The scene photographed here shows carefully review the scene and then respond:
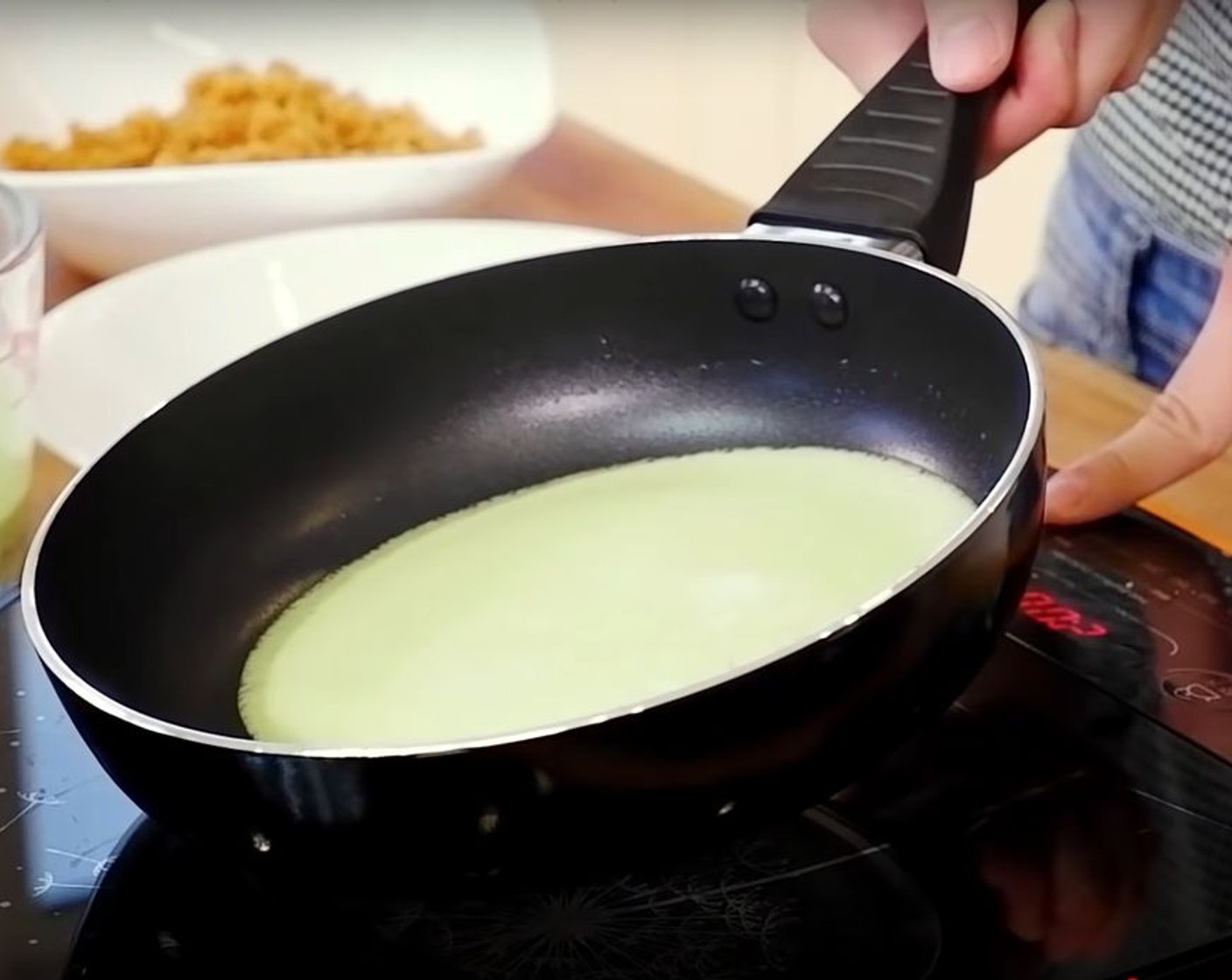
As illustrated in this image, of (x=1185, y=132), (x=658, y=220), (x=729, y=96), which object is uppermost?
(x=1185, y=132)

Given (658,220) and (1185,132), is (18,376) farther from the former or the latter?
(1185,132)

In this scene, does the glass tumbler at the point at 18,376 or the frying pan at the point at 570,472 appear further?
the glass tumbler at the point at 18,376

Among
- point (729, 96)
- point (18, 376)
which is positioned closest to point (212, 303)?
point (18, 376)

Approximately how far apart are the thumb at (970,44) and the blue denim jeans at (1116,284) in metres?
0.28

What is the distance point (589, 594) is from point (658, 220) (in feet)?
1.58

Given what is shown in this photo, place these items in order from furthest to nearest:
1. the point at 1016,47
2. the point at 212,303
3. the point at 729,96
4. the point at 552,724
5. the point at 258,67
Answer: the point at 729,96, the point at 258,67, the point at 212,303, the point at 1016,47, the point at 552,724

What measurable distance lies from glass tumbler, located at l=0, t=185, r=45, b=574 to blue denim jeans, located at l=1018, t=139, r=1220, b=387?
0.48 metres

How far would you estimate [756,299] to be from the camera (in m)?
0.65

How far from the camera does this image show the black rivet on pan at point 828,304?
0.62m

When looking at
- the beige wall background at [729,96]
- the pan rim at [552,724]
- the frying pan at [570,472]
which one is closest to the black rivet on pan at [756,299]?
the frying pan at [570,472]

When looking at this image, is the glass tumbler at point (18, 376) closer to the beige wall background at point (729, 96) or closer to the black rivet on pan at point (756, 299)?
the black rivet on pan at point (756, 299)

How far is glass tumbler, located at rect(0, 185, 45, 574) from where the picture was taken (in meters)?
0.68

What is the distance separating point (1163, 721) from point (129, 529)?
32 cm

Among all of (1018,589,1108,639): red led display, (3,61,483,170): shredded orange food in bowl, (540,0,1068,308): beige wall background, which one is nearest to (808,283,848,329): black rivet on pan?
(1018,589,1108,639): red led display
